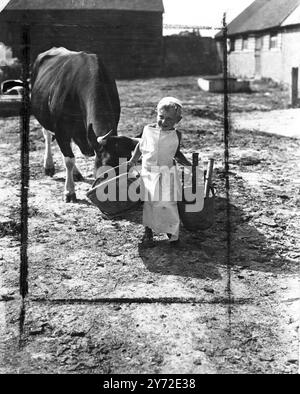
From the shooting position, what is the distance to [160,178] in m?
4.31

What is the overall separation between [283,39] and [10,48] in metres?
14.5

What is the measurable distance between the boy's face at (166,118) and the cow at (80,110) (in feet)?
1.61

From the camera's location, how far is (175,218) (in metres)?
4.40

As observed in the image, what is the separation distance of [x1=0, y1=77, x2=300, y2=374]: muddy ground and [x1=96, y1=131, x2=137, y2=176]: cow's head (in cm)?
84

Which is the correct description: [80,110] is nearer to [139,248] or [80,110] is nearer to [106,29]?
[139,248]

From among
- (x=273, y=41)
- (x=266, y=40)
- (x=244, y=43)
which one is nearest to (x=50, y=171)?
(x=273, y=41)

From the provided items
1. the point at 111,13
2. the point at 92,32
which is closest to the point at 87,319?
the point at 92,32

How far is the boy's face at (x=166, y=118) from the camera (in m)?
4.14

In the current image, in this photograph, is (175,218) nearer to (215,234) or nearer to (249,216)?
(215,234)

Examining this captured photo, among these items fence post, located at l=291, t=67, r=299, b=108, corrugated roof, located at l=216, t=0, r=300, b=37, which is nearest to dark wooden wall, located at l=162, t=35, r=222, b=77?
corrugated roof, located at l=216, t=0, r=300, b=37

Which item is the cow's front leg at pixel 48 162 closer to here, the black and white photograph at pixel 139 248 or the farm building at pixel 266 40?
the black and white photograph at pixel 139 248

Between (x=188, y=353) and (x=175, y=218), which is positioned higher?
(x=175, y=218)

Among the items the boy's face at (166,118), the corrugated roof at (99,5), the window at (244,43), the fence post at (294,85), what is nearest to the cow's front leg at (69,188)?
the boy's face at (166,118)

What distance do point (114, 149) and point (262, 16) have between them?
24.7 meters
